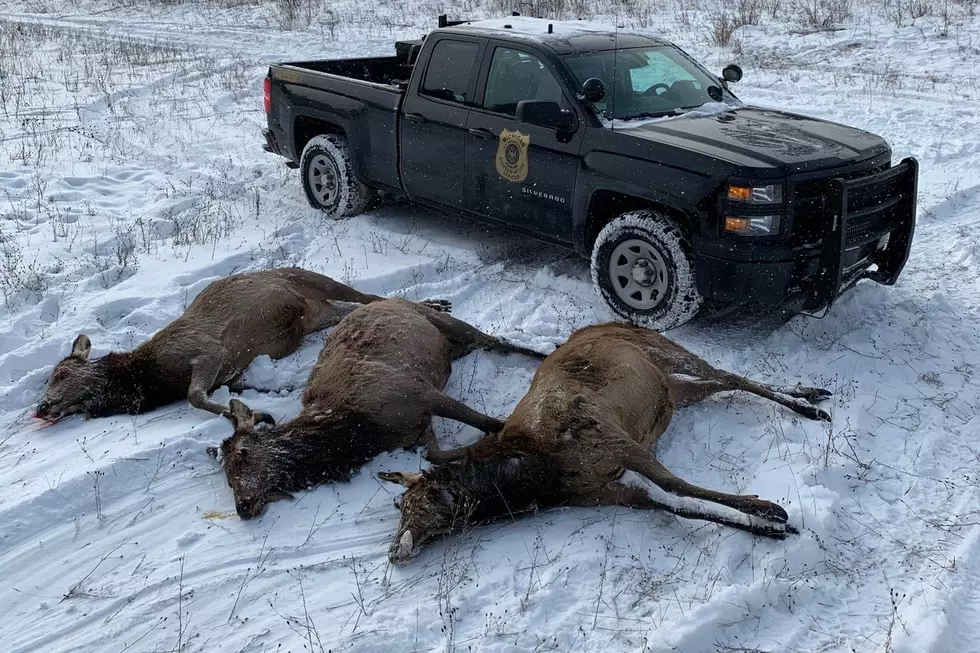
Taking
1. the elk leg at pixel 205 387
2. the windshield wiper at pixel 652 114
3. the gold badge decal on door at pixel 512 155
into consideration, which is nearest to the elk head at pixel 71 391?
the elk leg at pixel 205 387

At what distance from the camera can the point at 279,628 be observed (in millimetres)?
3770

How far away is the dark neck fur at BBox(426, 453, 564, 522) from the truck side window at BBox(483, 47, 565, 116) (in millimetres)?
3594

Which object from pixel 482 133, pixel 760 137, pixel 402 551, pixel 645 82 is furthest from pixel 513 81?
pixel 402 551

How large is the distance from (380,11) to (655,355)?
18182 millimetres

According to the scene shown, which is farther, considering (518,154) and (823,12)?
(823,12)

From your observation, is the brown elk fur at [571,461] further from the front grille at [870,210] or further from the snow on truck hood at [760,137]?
the snow on truck hood at [760,137]

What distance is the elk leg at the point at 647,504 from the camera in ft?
13.5

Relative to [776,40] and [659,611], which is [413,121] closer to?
[659,611]

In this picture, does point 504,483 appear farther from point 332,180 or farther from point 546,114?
point 332,180

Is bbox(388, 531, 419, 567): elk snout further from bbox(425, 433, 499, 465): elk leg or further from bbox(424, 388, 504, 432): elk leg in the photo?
bbox(424, 388, 504, 432): elk leg

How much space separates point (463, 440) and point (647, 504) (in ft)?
4.59

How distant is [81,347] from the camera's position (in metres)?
5.90

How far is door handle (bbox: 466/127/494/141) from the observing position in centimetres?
722

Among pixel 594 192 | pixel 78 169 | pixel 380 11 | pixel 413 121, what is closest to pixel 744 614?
pixel 594 192
